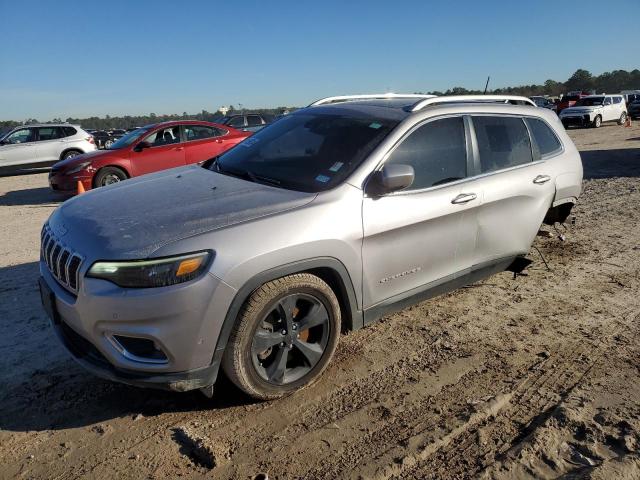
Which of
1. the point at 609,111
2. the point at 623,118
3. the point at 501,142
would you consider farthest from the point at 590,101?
the point at 501,142

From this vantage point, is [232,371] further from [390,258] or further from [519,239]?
[519,239]

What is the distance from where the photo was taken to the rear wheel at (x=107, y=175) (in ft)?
33.2

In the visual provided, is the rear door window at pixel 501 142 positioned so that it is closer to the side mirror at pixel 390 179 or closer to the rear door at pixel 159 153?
the side mirror at pixel 390 179

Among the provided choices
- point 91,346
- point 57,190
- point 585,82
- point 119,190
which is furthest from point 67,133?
point 585,82

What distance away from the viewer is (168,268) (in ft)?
8.52

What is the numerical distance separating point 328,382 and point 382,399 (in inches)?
15.4

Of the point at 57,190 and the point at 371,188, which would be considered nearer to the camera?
the point at 371,188

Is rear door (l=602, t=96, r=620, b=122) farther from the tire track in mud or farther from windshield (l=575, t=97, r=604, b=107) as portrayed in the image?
the tire track in mud

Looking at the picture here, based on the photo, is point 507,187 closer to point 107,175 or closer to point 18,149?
point 107,175

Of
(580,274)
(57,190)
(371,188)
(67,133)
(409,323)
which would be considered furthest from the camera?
(67,133)

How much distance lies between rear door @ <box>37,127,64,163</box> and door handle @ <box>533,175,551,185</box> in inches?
610

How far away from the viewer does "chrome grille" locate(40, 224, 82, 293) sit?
2775mm

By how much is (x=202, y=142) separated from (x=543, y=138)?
8217mm

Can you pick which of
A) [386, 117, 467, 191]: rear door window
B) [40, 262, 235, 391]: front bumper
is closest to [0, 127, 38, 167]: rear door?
[40, 262, 235, 391]: front bumper
